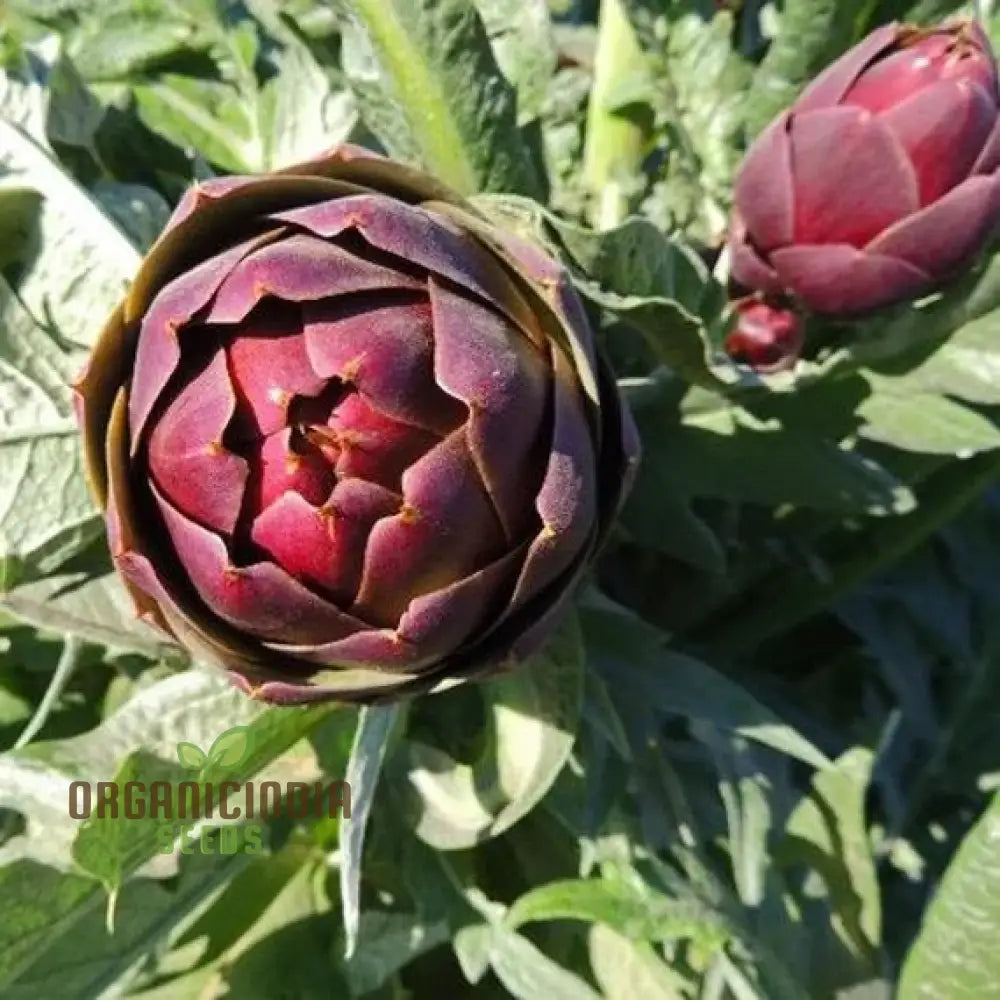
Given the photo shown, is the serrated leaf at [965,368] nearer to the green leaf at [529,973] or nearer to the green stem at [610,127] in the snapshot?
the green stem at [610,127]

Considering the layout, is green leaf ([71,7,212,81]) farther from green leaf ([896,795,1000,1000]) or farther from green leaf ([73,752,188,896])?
green leaf ([896,795,1000,1000])

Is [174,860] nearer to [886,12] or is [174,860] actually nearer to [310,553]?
[310,553]

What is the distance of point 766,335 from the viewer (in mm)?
722

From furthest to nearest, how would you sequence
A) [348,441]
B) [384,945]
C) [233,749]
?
[384,945]
[233,749]
[348,441]

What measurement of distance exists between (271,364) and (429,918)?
11.7 inches

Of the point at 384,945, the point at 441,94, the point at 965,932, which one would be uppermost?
the point at 441,94

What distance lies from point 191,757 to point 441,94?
27cm

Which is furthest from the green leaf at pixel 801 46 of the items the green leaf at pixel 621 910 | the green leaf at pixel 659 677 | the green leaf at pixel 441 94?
the green leaf at pixel 621 910

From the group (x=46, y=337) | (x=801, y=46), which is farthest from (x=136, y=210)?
(x=801, y=46)

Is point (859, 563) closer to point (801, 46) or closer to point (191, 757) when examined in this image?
point (801, 46)

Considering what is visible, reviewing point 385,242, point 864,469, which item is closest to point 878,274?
point 864,469

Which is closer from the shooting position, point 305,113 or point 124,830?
point 124,830

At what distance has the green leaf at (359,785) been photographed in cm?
63

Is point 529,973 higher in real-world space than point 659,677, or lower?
lower
